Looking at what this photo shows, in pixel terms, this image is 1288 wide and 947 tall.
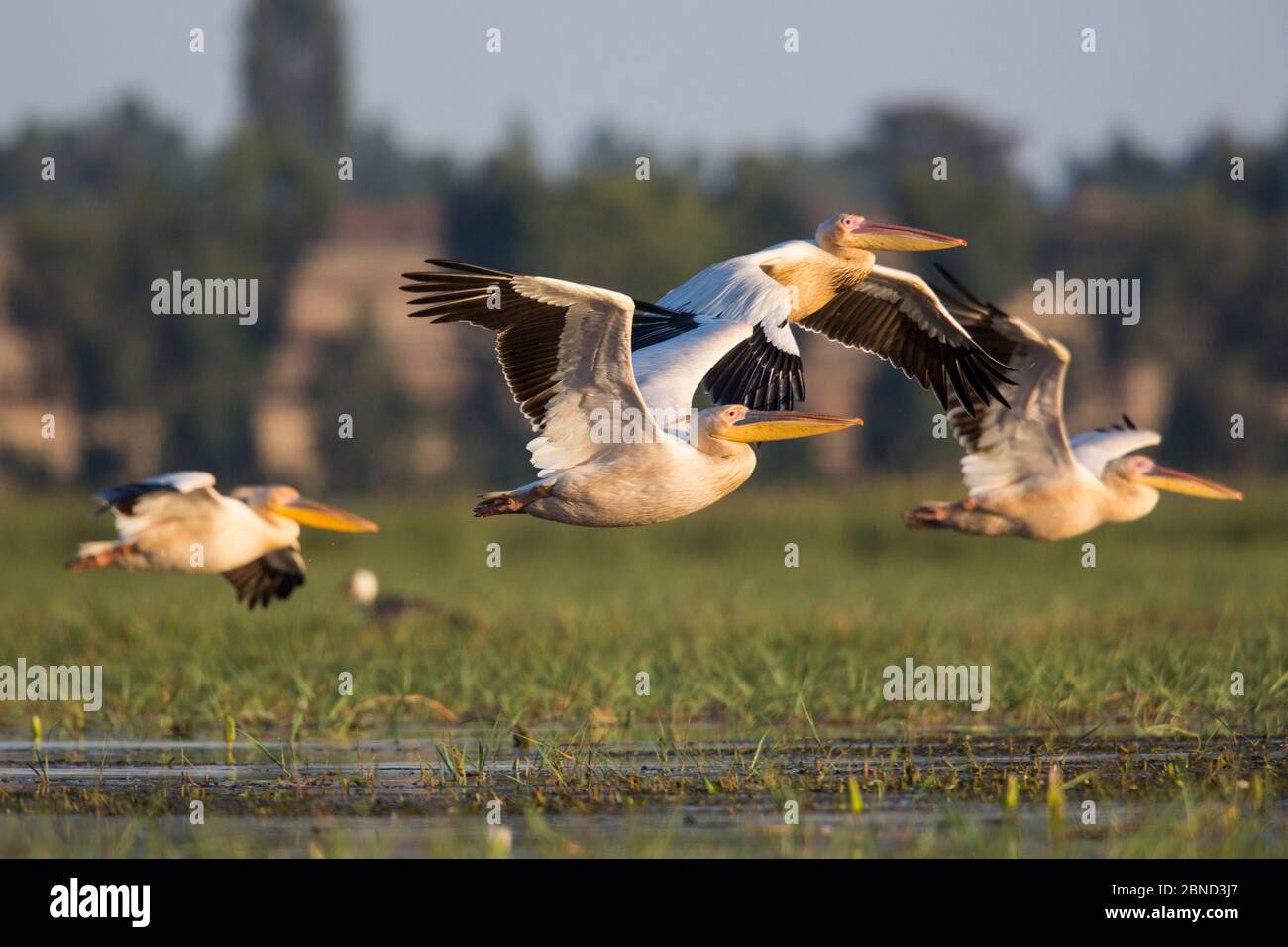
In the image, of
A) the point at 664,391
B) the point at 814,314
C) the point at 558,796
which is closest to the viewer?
the point at 558,796

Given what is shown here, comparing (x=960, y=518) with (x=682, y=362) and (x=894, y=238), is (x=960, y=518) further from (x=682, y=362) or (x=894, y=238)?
(x=682, y=362)

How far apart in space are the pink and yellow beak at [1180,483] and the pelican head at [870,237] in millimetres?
1906

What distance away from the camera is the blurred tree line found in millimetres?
39594

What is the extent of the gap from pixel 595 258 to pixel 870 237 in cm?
3401

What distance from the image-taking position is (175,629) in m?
10.7

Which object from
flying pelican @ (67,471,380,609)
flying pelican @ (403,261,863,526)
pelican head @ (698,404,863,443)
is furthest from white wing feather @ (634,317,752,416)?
flying pelican @ (67,471,380,609)

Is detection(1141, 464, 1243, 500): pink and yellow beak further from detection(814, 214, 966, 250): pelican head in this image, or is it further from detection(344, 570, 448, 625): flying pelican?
detection(344, 570, 448, 625): flying pelican

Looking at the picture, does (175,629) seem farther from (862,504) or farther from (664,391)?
(862,504)

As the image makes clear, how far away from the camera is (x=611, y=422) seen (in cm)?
775

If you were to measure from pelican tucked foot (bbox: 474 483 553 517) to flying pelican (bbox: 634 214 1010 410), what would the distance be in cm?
105

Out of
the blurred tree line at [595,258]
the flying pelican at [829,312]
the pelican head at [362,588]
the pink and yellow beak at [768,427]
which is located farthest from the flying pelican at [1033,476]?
the blurred tree line at [595,258]

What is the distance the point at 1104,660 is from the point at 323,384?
33070mm

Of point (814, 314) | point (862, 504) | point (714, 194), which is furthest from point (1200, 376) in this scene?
point (814, 314)
